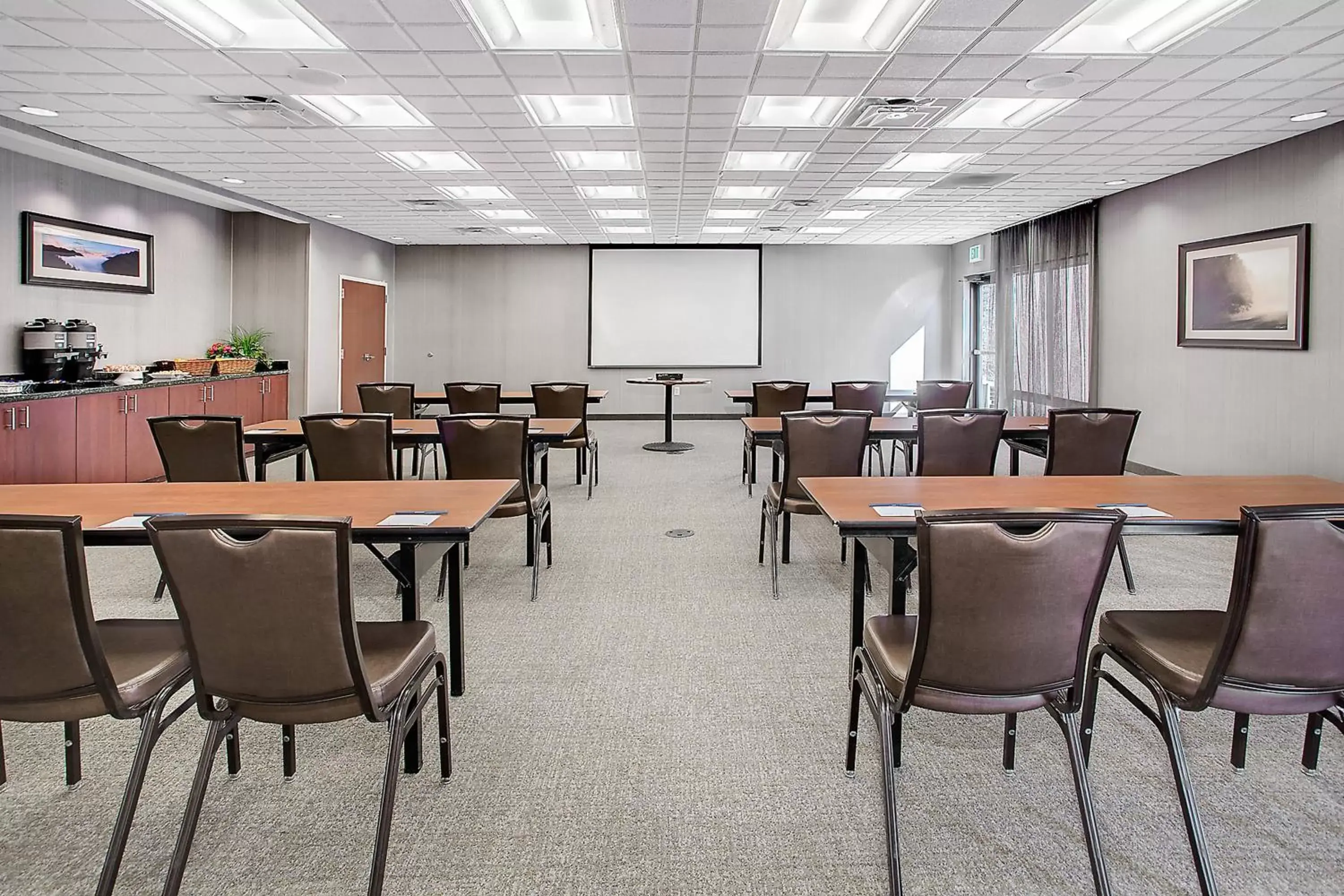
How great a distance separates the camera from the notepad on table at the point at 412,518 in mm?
2322

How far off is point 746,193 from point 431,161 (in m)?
3.20

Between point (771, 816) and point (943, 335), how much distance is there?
1225 centimetres

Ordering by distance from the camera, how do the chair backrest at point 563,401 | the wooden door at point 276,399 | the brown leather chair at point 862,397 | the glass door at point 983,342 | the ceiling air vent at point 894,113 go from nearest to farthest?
the ceiling air vent at point 894,113 → the chair backrest at point 563,401 → the brown leather chair at point 862,397 → the wooden door at point 276,399 → the glass door at point 983,342

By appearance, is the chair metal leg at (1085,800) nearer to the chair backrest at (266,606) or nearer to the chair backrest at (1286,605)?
the chair backrest at (1286,605)

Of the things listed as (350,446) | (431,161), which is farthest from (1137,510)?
(431,161)

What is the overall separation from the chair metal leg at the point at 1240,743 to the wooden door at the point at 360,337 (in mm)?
10325

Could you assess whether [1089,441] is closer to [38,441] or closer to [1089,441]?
[1089,441]

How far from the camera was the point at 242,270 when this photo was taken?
1002cm

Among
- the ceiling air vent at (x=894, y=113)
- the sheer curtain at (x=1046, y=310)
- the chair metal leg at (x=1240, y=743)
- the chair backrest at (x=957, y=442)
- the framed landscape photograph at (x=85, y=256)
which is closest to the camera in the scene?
the chair metal leg at (x=1240, y=743)

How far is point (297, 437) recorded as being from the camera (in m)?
4.82

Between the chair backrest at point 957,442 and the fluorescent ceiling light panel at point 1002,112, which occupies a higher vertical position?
the fluorescent ceiling light panel at point 1002,112

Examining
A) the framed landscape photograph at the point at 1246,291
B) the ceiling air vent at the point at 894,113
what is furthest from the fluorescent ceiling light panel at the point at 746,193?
the framed landscape photograph at the point at 1246,291

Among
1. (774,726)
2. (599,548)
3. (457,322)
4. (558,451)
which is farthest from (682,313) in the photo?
(774,726)

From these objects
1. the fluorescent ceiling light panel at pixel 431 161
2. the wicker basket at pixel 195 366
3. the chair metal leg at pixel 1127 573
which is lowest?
the chair metal leg at pixel 1127 573
